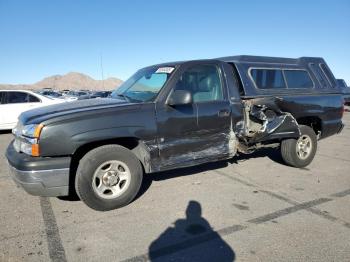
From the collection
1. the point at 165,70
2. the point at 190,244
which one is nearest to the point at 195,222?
the point at 190,244

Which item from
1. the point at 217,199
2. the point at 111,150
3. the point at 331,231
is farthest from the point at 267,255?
the point at 111,150

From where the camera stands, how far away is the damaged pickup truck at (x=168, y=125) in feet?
12.6

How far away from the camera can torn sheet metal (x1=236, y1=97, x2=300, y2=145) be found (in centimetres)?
542

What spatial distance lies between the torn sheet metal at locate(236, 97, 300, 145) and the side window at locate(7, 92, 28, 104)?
348 inches

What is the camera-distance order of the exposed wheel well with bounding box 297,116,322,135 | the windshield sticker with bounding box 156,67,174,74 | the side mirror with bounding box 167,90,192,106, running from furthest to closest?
the exposed wheel well with bounding box 297,116,322,135 → the windshield sticker with bounding box 156,67,174,74 → the side mirror with bounding box 167,90,192,106

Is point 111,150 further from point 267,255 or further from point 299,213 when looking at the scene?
point 299,213

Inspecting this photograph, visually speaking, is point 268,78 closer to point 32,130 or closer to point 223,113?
point 223,113

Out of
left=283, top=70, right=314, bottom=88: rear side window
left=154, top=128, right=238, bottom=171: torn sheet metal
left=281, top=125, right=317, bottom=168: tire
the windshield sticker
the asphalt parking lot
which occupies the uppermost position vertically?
the windshield sticker

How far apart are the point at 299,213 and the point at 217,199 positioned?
1.07 metres

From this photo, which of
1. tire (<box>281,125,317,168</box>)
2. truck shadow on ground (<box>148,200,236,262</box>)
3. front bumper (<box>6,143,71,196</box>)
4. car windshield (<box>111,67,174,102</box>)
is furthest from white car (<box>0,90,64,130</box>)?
truck shadow on ground (<box>148,200,236,262</box>)

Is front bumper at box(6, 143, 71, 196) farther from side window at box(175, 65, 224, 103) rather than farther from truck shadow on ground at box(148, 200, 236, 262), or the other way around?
side window at box(175, 65, 224, 103)

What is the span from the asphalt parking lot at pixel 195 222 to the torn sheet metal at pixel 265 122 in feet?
2.41

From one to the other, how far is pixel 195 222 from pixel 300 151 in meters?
3.28

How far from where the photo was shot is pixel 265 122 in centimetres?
558
